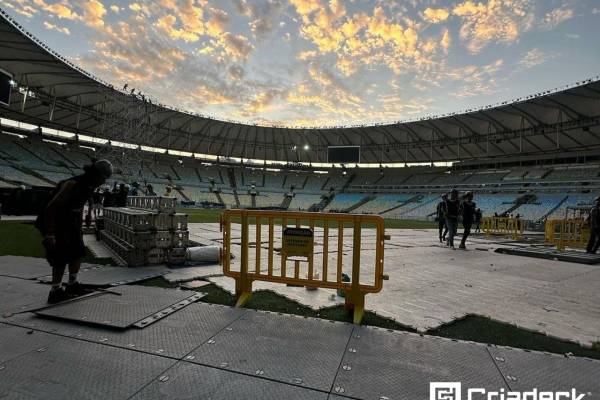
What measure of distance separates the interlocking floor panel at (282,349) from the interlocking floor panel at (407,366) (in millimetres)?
133

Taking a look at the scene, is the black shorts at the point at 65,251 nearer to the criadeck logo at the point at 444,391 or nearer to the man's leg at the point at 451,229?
the criadeck logo at the point at 444,391

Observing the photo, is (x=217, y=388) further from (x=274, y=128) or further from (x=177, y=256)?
(x=274, y=128)

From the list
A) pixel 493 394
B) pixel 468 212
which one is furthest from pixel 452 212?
pixel 493 394

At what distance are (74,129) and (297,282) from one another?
54.3 metres

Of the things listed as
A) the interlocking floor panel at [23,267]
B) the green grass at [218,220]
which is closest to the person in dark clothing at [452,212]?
the interlocking floor panel at [23,267]

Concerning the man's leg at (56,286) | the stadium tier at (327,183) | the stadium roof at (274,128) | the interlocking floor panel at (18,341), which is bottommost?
the interlocking floor panel at (18,341)

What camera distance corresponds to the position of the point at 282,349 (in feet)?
8.04

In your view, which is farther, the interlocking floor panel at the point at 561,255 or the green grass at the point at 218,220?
the green grass at the point at 218,220

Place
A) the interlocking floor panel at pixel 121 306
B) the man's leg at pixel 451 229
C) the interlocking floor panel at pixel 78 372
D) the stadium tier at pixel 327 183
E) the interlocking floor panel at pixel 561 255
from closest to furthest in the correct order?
the interlocking floor panel at pixel 78 372 → the interlocking floor panel at pixel 121 306 → the interlocking floor panel at pixel 561 255 → the man's leg at pixel 451 229 → the stadium tier at pixel 327 183

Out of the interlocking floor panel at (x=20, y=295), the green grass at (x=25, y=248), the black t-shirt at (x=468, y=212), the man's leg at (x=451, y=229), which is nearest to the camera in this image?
the interlocking floor panel at (x=20, y=295)

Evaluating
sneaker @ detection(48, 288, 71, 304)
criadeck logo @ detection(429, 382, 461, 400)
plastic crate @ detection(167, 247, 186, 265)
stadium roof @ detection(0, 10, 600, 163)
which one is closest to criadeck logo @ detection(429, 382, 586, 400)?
criadeck logo @ detection(429, 382, 461, 400)

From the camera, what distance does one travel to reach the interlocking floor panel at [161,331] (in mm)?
2453

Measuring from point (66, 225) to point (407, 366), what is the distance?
12.8 feet

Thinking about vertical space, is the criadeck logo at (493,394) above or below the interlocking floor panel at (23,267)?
below
